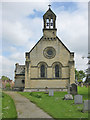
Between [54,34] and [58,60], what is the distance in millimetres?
6279

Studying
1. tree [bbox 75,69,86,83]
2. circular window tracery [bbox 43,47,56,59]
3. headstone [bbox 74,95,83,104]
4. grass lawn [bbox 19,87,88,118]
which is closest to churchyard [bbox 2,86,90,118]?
grass lawn [bbox 19,87,88,118]

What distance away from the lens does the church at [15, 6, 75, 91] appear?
114ft

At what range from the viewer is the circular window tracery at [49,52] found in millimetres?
35891

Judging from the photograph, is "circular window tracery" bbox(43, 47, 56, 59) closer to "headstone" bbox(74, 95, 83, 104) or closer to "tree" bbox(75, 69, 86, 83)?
"headstone" bbox(74, 95, 83, 104)

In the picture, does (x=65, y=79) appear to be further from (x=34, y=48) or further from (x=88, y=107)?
(x=88, y=107)

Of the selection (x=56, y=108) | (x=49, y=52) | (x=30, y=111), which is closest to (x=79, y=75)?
(x=49, y=52)

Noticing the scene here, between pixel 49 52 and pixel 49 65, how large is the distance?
308cm

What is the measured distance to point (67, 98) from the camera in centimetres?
1905

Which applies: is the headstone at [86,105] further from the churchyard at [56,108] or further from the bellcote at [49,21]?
the bellcote at [49,21]

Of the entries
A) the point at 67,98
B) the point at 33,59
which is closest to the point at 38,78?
the point at 33,59

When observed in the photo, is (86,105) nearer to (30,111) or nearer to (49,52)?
→ (30,111)

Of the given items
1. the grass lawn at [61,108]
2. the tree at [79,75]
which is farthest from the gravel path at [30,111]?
the tree at [79,75]

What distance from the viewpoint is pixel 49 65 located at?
35375 millimetres

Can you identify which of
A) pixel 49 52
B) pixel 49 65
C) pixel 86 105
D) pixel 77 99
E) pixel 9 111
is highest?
pixel 49 52
